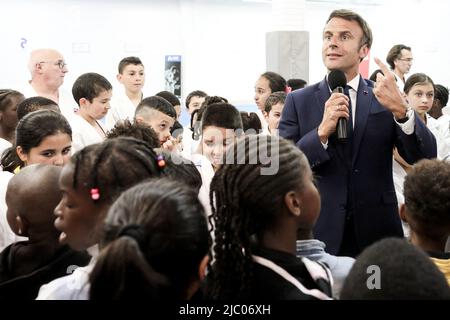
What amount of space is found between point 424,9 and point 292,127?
9.53m

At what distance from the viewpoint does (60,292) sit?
144cm

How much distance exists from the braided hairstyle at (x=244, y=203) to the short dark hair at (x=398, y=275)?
34 centimetres

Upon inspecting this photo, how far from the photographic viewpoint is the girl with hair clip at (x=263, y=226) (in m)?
1.41

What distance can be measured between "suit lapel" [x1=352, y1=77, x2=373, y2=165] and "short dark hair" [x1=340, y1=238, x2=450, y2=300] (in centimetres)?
137

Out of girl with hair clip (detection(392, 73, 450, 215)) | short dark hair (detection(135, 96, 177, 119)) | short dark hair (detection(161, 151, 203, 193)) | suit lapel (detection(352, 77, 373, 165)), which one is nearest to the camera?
short dark hair (detection(161, 151, 203, 193))

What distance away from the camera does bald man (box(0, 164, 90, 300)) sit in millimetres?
1681

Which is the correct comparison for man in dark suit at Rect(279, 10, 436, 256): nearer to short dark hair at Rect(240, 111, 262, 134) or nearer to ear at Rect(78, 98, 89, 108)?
short dark hair at Rect(240, 111, 262, 134)

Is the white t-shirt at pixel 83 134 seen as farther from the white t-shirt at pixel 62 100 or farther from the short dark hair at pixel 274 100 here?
the short dark hair at pixel 274 100

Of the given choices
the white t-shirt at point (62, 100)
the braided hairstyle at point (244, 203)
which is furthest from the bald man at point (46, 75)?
the braided hairstyle at point (244, 203)

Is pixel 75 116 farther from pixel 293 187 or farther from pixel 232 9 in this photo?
pixel 232 9

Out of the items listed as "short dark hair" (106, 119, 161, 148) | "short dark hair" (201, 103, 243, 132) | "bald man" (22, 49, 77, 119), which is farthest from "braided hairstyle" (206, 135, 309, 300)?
"bald man" (22, 49, 77, 119)

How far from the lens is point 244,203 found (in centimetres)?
152

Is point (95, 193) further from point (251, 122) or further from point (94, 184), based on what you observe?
point (251, 122)
